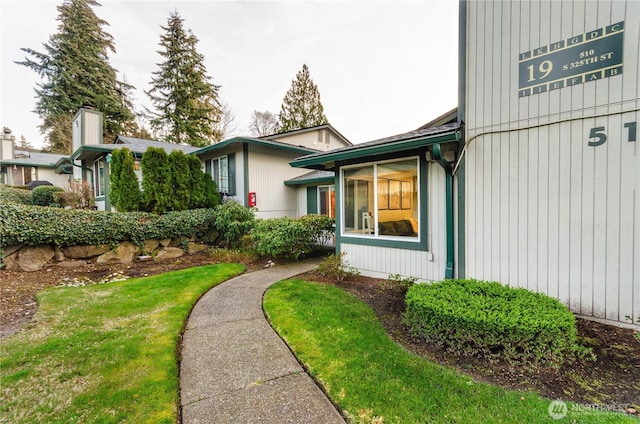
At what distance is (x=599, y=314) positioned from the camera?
3129 mm

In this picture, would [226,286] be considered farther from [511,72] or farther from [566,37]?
[566,37]

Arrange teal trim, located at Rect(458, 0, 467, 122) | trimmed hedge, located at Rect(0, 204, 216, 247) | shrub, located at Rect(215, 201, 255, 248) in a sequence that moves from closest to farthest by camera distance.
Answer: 1. teal trim, located at Rect(458, 0, 467, 122)
2. trimmed hedge, located at Rect(0, 204, 216, 247)
3. shrub, located at Rect(215, 201, 255, 248)

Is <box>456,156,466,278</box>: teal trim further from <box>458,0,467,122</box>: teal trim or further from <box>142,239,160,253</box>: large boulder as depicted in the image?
<box>142,239,160,253</box>: large boulder

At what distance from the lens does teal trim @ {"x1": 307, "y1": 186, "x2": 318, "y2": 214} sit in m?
11.0

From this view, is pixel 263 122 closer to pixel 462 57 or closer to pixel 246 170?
pixel 246 170

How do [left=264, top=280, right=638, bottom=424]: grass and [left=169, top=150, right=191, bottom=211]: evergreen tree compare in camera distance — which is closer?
[left=264, top=280, right=638, bottom=424]: grass

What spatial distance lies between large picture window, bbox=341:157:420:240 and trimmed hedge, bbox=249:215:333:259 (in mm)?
1498

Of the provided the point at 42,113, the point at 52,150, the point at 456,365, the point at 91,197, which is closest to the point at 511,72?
the point at 456,365

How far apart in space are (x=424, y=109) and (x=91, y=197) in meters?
16.3

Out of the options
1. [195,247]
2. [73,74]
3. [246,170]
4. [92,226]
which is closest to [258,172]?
[246,170]

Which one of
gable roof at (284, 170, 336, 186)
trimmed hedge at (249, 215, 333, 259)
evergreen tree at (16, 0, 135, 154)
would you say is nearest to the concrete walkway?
trimmed hedge at (249, 215, 333, 259)

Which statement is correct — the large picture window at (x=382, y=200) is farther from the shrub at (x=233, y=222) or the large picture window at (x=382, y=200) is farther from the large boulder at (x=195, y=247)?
the large boulder at (x=195, y=247)

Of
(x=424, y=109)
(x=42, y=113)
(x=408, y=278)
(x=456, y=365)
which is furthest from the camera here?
(x=42, y=113)

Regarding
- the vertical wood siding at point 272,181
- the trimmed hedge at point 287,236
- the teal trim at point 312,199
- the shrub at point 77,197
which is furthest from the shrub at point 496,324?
the shrub at point 77,197
